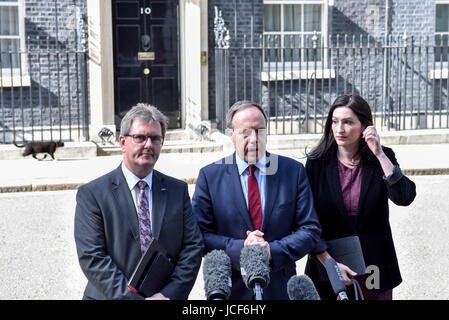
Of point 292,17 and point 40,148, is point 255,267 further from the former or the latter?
point 292,17

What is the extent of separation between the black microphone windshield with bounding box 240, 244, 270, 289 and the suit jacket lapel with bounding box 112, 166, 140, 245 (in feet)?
2.15

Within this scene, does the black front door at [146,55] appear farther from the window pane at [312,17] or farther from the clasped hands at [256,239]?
the clasped hands at [256,239]

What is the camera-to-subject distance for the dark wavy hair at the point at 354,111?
3.87 meters

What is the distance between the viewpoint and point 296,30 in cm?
1442

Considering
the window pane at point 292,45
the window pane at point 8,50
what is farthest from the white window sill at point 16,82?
the window pane at point 292,45

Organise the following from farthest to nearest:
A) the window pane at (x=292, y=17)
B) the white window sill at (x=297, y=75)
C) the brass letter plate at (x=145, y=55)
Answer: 1. the window pane at (x=292, y=17)
2. the white window sill at (x=297, y=75)
3. the brass letter plate at (x=145, y=55)

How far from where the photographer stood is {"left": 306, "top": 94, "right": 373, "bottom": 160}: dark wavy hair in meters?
3.87

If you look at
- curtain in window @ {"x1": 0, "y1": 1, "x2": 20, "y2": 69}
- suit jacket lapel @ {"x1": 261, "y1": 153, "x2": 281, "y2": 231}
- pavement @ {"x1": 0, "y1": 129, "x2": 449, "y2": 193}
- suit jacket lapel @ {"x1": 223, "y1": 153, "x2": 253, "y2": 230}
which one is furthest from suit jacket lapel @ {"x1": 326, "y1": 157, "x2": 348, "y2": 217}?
curtain in window @ {"x1": 0, "y1": 1, "x2": 20, "y2": 69}

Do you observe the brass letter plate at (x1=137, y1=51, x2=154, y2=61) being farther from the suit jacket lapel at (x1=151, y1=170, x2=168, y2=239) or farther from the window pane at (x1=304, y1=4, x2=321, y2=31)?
the suit jacket lapel at (x1=151, y1=170, x2=168, y2=239)

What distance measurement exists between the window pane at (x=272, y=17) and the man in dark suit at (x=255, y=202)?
35.8ft

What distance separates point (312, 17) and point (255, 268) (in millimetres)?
12293

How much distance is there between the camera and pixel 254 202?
3.55 metres

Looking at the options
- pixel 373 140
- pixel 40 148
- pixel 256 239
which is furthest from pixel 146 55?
pixel 256 239
